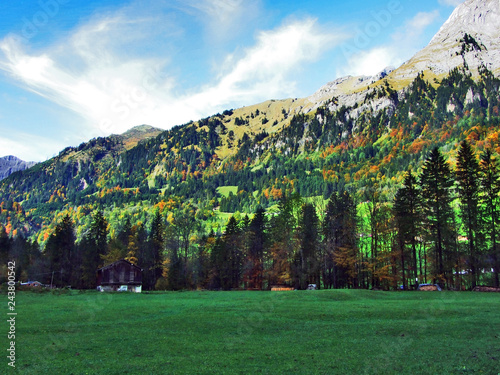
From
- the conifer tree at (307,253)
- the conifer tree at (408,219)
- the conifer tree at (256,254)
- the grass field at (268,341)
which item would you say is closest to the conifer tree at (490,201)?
the conifer tree at (408,219)

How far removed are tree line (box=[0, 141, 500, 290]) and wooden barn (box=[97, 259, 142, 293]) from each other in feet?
24.7

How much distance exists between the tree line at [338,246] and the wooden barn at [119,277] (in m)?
7.54

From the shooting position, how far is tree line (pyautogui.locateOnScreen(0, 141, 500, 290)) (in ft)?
167

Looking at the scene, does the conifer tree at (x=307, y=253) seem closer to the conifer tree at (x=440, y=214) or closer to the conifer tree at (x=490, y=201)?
the conifer tree at (x=440, y=214)

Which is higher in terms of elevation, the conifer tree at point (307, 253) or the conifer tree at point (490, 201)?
the conifer tree at point (490, 201)

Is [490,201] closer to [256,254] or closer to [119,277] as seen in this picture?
[256,254]

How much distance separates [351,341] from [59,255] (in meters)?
93.9

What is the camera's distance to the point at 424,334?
69.3 feet

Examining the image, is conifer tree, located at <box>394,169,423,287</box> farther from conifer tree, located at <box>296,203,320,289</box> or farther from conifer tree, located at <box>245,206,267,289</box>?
conifer tree, located at <box>245,206,267,289</box>

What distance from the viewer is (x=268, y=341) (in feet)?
68.2

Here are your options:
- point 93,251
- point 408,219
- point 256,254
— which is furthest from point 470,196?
point 93,251

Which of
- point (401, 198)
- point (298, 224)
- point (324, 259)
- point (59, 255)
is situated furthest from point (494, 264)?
point (59, 255)

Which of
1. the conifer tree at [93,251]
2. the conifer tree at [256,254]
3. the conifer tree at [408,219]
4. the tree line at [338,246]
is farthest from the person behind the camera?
the conifer tree at [93,251]

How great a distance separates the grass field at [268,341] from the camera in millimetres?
15453
